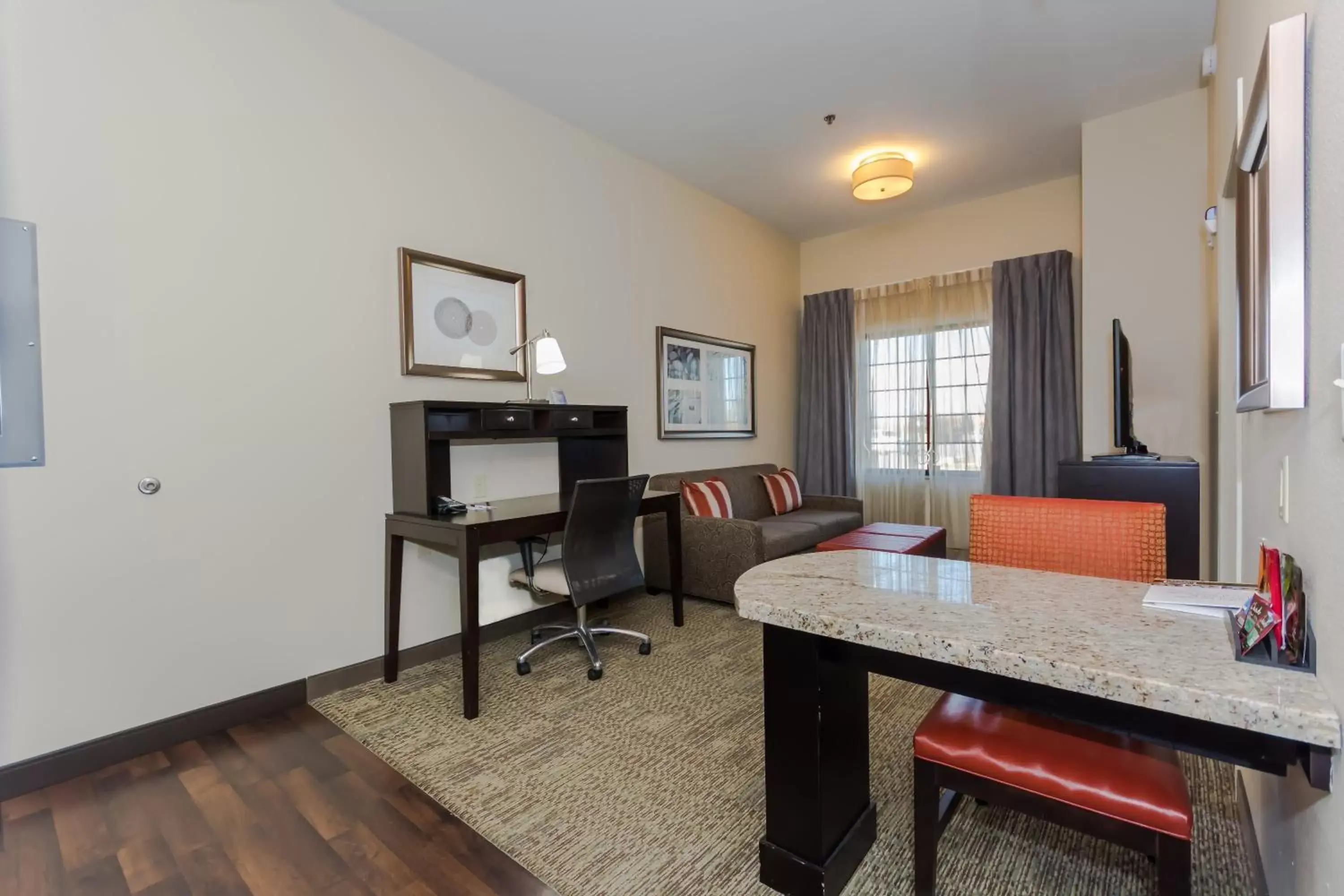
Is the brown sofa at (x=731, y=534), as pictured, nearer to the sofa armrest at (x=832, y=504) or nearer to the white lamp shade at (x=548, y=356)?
the sofa armrest at (x=832, y=504)

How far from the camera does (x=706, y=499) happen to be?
398cm

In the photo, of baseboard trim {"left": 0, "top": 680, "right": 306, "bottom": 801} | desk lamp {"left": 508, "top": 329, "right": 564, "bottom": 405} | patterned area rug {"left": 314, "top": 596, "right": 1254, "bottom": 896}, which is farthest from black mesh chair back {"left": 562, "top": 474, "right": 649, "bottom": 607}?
baseboard trim {"left": 0, "top": 680, "right": 306, "bottom": 801}

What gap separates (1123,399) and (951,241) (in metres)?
2.52

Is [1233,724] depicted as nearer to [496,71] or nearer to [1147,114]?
[496,71]

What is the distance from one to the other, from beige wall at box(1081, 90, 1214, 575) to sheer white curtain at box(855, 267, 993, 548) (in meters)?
1.05

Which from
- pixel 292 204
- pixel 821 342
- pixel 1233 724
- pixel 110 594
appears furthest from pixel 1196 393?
pixel 110 594

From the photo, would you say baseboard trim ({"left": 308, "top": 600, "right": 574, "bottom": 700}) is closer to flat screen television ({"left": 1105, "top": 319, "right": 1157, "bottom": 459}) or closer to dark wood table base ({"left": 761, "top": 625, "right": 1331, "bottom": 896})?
dark wood table base ({"left": 761, "top": 625, "right": 1331, "bottom": 896})

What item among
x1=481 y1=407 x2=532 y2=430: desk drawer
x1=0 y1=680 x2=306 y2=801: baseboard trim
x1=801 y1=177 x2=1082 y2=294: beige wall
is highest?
x1=801 y1=177 x2=1082 y2=294: beige wall

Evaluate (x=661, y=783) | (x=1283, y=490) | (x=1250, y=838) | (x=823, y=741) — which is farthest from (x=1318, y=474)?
(x=661, y=783)

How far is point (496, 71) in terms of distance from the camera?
3047 mm

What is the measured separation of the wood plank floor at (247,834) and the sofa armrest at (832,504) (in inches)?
146

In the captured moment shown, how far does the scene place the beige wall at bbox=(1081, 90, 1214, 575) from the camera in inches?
131

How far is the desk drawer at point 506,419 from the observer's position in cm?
281

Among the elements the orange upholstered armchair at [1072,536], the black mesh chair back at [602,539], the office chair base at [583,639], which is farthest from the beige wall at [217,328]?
the orange upholstered armchair at [1072,536]
